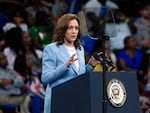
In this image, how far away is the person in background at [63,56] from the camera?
5.46 meters

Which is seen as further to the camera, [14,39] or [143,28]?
[143,28]

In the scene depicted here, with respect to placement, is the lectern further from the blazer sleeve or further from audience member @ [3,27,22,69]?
audience member @ [3,27,22,69]

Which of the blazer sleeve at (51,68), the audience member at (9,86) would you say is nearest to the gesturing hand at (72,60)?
the blazer sleeve at (51,68)

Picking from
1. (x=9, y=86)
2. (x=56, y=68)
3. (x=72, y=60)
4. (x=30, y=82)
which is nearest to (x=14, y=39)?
(x=30, y=82)

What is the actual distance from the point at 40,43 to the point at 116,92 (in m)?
5.93

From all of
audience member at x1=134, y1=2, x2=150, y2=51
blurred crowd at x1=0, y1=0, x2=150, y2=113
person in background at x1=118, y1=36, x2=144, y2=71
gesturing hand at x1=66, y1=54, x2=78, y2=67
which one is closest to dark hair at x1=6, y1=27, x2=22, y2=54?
blurred crowd at x1=0, y1=0, x2=150, y2=113

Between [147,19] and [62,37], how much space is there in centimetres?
747

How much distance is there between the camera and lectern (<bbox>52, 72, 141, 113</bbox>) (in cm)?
499

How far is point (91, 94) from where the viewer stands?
16.3 feet

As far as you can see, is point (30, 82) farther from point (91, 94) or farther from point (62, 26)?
point (91, 94)

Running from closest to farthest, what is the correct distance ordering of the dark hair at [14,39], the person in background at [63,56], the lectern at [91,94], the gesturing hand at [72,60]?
the lectern at [91,94] → the gesturing hand at [72,60] → the person in background at [63,56] → the dark hair at [14,39]

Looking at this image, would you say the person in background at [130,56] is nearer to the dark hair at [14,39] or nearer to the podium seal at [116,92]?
the dark hair at [14,39]

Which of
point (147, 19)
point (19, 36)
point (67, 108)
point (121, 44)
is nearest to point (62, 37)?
point (67, 108)

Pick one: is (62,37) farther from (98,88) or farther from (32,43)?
(32,43)
